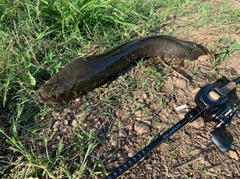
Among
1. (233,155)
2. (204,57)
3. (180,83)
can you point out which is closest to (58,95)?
(180,83)

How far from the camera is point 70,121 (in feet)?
7.67

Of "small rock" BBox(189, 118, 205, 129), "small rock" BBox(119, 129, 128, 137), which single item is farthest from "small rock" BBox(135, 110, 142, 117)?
"small rock" BBox(189, 118, 205, 129)

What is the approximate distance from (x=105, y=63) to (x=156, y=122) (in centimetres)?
88

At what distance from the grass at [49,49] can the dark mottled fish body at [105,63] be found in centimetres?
17

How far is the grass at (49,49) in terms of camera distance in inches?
78.2

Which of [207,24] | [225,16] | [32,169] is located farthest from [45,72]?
[225,16]

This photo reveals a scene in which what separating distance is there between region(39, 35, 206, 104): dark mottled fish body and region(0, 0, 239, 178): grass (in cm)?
17

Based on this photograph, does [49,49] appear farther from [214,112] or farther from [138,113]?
[214,112]

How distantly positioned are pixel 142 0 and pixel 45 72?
214cm

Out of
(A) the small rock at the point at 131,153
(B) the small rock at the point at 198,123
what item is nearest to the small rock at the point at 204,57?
(B) the small rock at the point at 198,123

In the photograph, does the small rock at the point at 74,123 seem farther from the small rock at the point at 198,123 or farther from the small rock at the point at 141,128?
the small rock at the point at 198,123

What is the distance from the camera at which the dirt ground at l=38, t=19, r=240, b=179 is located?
2027 millimetres

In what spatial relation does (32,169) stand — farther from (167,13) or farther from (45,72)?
(167,13)

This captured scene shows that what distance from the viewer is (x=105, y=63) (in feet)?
9.05
